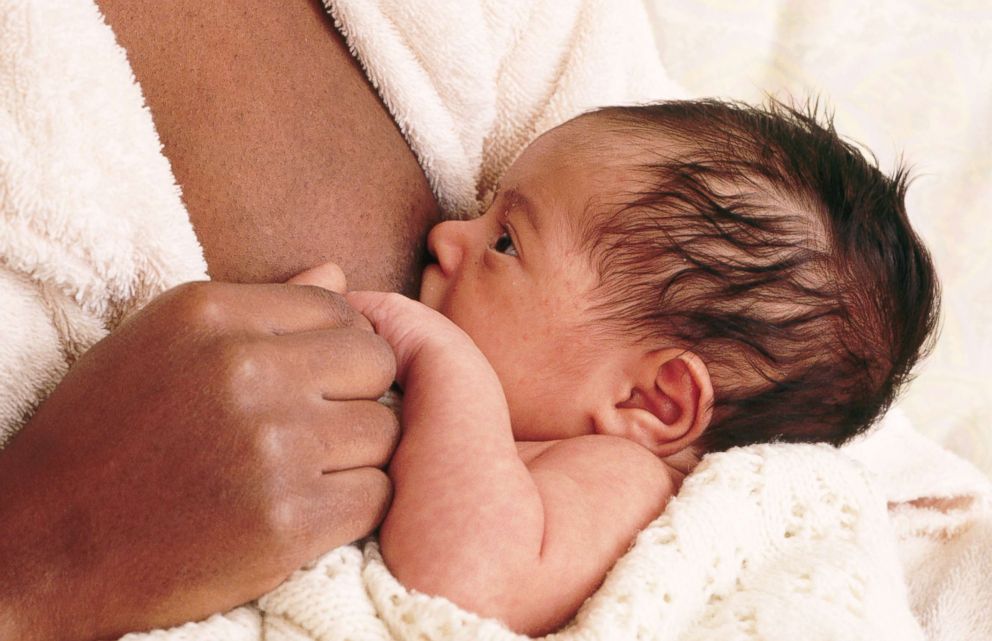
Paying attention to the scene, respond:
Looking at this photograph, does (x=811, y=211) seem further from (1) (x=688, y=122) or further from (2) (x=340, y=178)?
(2) (x=340, y=178)

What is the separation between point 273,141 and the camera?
88 centimetres

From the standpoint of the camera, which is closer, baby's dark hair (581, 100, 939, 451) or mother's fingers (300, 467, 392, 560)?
mother's fingers (300, 467, 392, 560)

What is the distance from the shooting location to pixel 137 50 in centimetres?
81

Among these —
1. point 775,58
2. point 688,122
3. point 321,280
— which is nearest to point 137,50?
point 321,280

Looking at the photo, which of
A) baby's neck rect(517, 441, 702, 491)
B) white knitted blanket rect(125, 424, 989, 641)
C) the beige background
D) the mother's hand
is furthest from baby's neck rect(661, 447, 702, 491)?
the beige background

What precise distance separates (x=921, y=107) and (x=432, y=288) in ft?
3.80

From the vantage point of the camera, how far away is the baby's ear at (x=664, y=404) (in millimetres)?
893

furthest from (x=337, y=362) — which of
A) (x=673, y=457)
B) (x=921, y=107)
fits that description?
(x=921, y=107)

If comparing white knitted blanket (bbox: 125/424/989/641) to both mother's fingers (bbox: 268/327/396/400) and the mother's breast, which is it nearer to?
mother's fingers (bbox: 268/327/396/400)

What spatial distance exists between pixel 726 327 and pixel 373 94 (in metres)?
0.47

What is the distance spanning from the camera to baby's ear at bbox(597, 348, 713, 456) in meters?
0.89

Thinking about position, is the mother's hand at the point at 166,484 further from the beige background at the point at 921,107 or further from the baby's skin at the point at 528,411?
the beige background at the point at 921,107

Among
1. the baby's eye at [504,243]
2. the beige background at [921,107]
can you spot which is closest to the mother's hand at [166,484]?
the baby's eye at [504,243]

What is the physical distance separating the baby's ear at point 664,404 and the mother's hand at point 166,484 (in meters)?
0.34
